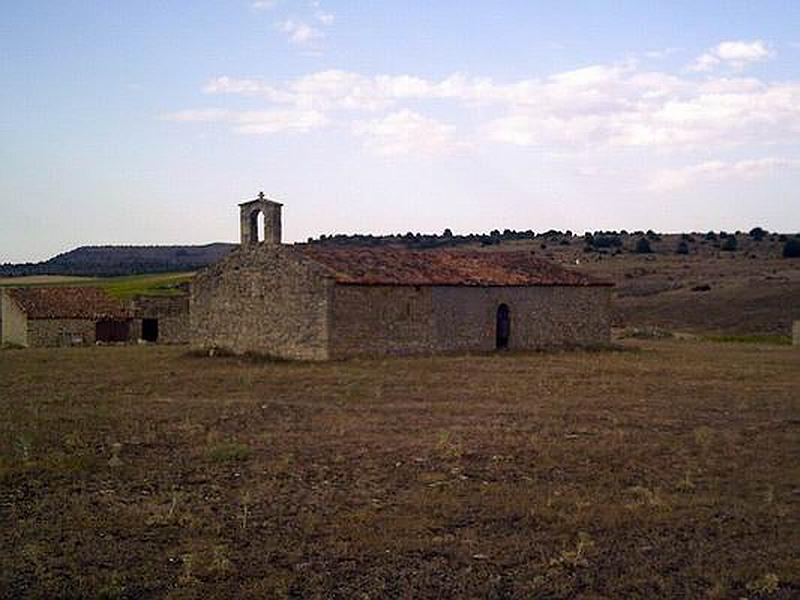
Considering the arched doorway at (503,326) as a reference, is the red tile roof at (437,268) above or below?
above

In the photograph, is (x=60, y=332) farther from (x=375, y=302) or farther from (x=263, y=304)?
(x=375, y=302)

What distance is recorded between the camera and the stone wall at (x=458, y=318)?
30.5 metres

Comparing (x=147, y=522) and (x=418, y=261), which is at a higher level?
(x=418, y=261)

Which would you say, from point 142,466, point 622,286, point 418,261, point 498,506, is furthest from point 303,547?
point 622,286

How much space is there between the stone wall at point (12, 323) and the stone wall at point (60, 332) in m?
0.37

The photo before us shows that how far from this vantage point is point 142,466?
500 inches

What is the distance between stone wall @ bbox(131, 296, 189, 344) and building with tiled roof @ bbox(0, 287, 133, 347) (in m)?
0.51

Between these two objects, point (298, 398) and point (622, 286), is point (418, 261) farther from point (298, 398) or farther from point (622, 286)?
point (622, 286)

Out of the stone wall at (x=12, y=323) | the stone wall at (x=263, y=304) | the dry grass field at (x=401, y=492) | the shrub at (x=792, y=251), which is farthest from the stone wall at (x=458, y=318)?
the shrub at (x=792, y=251)

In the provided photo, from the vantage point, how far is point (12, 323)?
157 feet

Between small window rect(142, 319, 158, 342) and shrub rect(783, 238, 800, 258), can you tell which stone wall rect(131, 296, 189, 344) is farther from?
shrub rect(783, 238, 800, 258)

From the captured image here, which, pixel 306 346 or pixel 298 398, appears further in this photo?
pixel 306 346

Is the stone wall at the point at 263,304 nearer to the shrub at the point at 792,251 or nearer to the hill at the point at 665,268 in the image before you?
the hill at the point at 665,268

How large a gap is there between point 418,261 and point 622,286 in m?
33.1
